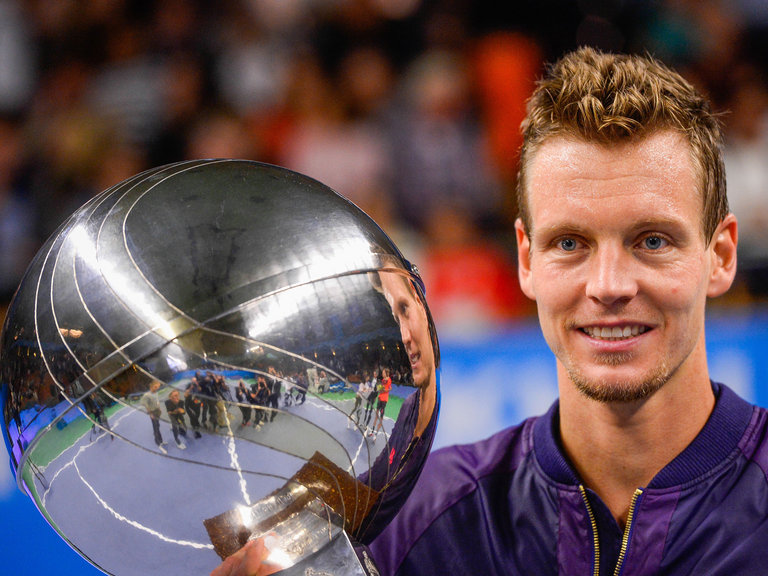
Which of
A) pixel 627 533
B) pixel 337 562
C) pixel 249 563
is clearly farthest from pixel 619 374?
pixel 249 563

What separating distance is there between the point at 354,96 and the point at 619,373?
5.62m

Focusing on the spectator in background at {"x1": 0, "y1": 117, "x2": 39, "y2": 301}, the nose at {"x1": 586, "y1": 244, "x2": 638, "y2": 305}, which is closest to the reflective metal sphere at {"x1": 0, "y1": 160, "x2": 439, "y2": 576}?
the nose at {"x1": 586, "y1": 244, "x2": 638, "y2": 305}

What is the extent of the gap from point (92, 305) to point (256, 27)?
6620 mm

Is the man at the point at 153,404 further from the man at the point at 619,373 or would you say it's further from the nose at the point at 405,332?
the man at the point at 619,373

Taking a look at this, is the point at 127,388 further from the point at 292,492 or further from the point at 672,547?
the point at 672,547

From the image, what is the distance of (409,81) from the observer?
7.15 metres

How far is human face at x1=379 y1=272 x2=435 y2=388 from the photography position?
1.46 metres

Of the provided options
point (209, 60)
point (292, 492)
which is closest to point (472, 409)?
point (292, 492)

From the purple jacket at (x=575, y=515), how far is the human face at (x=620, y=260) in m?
→ 0.21

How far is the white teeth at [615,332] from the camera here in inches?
69.8

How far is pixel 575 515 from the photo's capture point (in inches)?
76.5

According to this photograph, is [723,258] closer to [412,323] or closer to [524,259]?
[524,259]

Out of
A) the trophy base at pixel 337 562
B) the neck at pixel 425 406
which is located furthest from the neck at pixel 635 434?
the trophy base at pixel 337 562

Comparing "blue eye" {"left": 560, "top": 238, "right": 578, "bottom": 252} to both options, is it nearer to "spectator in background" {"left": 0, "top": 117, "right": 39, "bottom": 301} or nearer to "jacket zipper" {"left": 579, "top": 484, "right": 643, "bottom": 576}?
"jacket zipper" {"left": 579, "top": 484, "right": 643, "bottom": 576}
